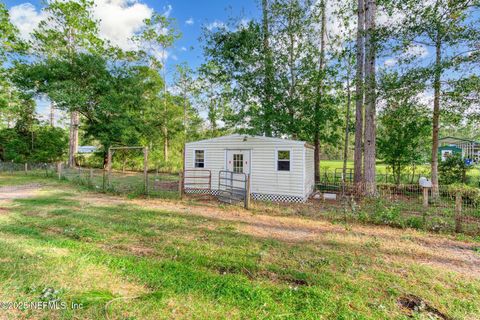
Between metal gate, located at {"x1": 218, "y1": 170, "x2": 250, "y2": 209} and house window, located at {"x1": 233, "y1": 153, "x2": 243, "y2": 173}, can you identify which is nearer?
metal gate, located at {"x1": 218, "y1": 170, "x2": 250, "y2": 209}

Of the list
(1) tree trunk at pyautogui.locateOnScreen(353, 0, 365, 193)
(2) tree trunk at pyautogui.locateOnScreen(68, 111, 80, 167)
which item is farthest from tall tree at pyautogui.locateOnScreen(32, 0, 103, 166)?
(1) tree trunk at pyautogui.locateOnScreen(353, 0, 365, 193)

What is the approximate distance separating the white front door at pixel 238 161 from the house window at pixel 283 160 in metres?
1.30

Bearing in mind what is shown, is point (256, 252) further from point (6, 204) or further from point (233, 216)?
point (6, 204)

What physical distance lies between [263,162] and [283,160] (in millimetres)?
847

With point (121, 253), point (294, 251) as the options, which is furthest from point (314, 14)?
point (121, 253)

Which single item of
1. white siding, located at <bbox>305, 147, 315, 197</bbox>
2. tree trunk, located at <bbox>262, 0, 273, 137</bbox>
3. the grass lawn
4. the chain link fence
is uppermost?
tree trunk, located at <bbox>262, 0, 273, 137</bbox>

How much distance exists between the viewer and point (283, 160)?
9.16 metres

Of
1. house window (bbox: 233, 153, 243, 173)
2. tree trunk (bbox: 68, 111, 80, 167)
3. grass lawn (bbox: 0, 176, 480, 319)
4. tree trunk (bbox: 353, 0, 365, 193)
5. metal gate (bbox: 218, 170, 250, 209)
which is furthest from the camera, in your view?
tree trunk (bbox: 68, 111, 80, 167)

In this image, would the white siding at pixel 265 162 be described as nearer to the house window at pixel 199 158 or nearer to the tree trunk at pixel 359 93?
the house window at pixel 199 158

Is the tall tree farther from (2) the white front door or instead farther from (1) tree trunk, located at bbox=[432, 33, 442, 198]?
(1) tree trunk, located at bbox=[432, 33, 442, 198]

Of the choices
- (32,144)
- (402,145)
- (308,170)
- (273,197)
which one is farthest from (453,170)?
(32,144)

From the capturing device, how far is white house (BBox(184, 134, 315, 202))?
29.3 feet

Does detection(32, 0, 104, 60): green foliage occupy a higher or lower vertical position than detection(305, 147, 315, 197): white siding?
higher

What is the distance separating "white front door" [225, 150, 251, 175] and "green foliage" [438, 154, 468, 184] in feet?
32.8
